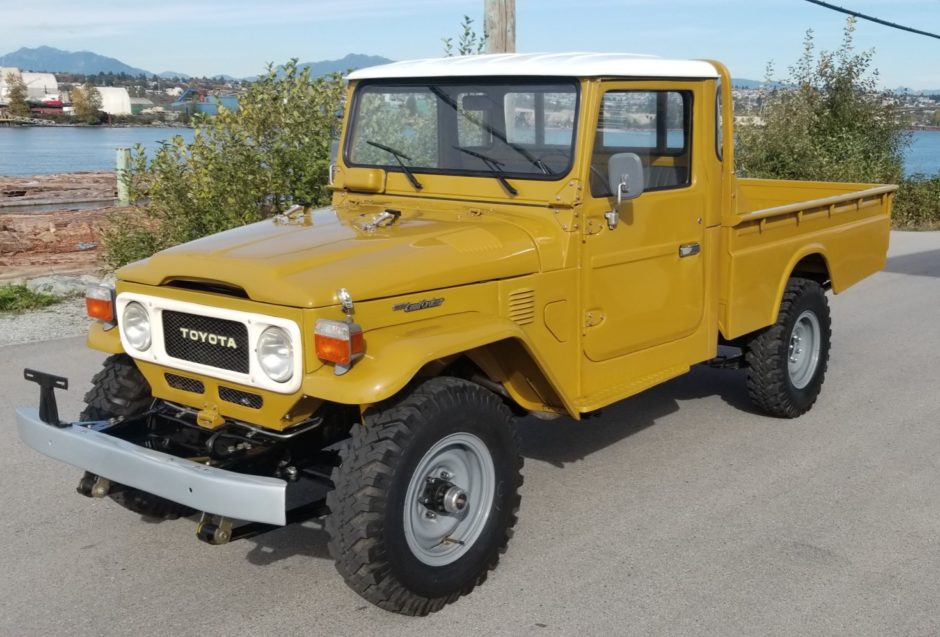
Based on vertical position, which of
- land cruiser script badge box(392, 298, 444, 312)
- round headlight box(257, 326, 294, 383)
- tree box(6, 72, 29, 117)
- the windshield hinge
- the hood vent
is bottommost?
round headlight box(257, 326, 294, 383)

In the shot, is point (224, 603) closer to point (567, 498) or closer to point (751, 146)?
point (567, 498)

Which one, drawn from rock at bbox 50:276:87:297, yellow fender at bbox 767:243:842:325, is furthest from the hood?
rock at bbox 50:276:87:297

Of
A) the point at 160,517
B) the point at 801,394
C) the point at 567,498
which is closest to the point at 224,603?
the point at 160,517

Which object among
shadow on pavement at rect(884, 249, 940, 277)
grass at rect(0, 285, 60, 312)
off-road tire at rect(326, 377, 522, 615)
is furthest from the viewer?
shadow on pavement at rect(884, 249, 940, 277)

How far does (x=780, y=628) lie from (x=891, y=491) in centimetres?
168

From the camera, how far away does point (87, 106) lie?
57.7 meters

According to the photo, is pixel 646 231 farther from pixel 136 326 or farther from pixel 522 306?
pixel 136 326

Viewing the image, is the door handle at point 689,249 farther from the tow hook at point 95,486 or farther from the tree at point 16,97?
the tree at point 16,97

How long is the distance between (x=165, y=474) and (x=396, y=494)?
844 millimetres

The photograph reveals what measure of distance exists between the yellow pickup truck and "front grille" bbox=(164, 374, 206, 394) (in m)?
0.01

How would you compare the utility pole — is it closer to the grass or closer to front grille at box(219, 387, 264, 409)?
the grass

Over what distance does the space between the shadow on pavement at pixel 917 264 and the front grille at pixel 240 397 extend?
383 inches

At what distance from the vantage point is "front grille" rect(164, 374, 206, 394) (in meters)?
4.03

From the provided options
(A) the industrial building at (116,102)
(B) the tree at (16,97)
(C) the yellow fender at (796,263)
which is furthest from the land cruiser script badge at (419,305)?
(A) the industrial building at (116,102)
